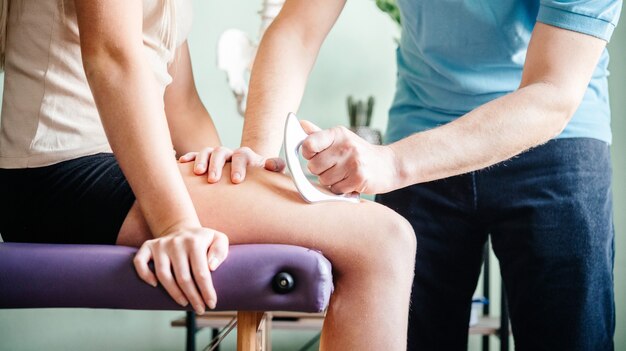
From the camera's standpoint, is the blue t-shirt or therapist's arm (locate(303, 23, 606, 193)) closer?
therapist's arm (locate(303, 23, 606, 193))

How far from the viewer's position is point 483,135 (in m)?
1.04

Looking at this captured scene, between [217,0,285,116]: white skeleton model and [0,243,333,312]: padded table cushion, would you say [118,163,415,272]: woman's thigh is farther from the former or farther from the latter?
[217,0,285,116]: white skeleton model

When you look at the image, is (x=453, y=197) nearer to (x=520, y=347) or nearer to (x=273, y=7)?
(x=520, y=347)

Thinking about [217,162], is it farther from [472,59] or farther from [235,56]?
[235,56]

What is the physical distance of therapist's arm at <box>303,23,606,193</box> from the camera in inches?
36.9

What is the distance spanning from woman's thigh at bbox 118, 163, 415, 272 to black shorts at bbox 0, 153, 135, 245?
36 millimetres

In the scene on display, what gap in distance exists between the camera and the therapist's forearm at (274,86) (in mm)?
1152

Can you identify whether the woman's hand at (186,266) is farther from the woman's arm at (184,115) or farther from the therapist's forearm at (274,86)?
the woman's arm at (184,115)

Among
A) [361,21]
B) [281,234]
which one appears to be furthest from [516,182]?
[361,21]

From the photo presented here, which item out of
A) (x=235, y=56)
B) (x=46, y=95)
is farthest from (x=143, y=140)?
(x=235, y=56)

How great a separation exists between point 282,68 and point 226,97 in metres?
1.64

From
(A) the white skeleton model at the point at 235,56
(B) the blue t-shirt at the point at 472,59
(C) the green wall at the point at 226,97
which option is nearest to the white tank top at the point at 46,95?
(B) the blue t-shirt at the point at 472,59

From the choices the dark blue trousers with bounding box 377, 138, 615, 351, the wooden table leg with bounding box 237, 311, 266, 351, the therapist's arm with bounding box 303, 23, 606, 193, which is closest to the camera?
the wooden table leg with bounding box 237, 311, 266, 351

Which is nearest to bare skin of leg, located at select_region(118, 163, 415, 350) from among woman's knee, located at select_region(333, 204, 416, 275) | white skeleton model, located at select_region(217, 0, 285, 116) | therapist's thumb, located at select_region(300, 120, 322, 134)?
woman's knee, located at select_region(333, 204, 416, 275)
